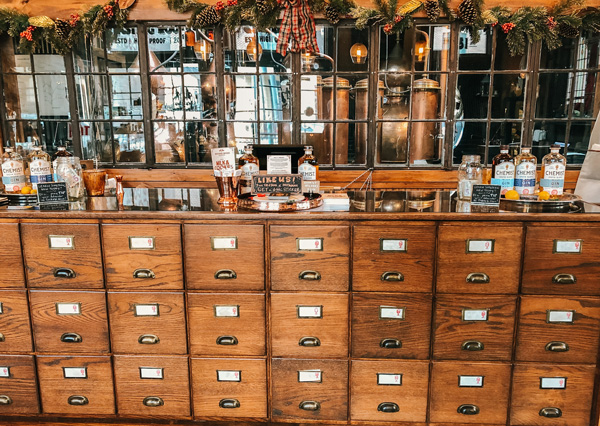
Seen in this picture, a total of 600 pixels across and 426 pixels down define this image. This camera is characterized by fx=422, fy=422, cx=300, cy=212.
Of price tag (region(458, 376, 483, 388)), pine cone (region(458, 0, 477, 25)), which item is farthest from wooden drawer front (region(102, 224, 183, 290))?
pine cone (region(458, 0, 477, 25))

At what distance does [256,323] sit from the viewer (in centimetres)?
181

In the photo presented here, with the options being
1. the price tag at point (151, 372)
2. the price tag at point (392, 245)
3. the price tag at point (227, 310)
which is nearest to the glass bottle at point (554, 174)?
the price tag at point (392, 245)

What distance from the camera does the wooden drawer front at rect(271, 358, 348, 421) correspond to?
1.83 m

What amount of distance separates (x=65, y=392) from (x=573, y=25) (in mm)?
3768

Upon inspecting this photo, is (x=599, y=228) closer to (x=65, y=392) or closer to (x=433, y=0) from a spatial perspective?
(x=433, y=0)

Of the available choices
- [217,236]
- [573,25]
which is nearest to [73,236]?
[217,236]

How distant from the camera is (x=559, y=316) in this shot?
1.75m

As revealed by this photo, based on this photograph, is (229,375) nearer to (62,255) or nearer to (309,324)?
(309,324)

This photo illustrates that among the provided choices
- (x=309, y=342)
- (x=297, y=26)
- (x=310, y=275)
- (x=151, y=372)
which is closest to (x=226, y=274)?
(x=310, y=275)

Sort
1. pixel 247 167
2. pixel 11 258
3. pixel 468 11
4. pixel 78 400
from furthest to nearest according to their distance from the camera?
pixel 468 11
pixel 247 167
pixel 78 400
pixel 11 258

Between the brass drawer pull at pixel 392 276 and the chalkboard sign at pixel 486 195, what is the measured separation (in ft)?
1.54

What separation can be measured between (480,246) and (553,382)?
690 mm

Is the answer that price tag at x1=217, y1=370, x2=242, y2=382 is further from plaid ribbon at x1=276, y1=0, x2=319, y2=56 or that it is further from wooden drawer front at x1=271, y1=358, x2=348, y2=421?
plaid ribbon at x1=276, y1=0, x2=319, y2=56

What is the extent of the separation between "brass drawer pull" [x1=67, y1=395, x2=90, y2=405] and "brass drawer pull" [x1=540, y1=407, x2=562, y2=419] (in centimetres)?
200
